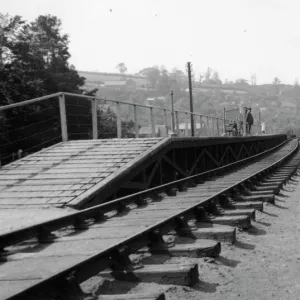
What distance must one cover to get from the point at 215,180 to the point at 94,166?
12.7ft

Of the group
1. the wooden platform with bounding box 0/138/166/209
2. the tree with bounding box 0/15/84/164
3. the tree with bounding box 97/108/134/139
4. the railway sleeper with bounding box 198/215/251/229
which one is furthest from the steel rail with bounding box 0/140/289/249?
the tree with bounding box 97/108/134/139

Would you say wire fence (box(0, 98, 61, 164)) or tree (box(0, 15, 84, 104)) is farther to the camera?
tree (box(0, 15, 84, 104))

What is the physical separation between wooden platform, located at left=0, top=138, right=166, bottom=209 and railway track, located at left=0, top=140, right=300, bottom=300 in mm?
865

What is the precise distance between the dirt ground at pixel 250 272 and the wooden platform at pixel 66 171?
2968mm

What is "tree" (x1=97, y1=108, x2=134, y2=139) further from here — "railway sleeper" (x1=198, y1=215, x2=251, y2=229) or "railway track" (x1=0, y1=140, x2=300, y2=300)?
"railway sleeper" (x1=198, y1=215, x2=251, y2=229)

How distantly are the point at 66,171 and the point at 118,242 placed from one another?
16.4ft

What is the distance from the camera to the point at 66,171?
9.03 metres

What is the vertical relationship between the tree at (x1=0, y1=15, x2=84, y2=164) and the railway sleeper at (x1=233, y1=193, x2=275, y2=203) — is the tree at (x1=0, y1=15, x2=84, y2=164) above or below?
above

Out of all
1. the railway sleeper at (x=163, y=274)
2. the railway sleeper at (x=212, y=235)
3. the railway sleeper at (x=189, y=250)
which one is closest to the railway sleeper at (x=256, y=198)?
the railway sleeper at (x=212, y=235)

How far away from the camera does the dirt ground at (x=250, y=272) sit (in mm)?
3594

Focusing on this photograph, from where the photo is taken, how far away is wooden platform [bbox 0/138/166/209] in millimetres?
7641

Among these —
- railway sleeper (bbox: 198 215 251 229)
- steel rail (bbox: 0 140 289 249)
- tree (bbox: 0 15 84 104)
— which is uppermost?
tree (bbox: 0 15 84 104)

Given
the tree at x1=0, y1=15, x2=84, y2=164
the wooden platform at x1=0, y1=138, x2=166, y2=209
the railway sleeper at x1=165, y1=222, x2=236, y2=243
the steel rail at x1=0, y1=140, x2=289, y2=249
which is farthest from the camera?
the tree at x1=0, y1=15, x2=84, y2=164

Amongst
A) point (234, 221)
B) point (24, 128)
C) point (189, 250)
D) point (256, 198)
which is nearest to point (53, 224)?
point (189, 250)
